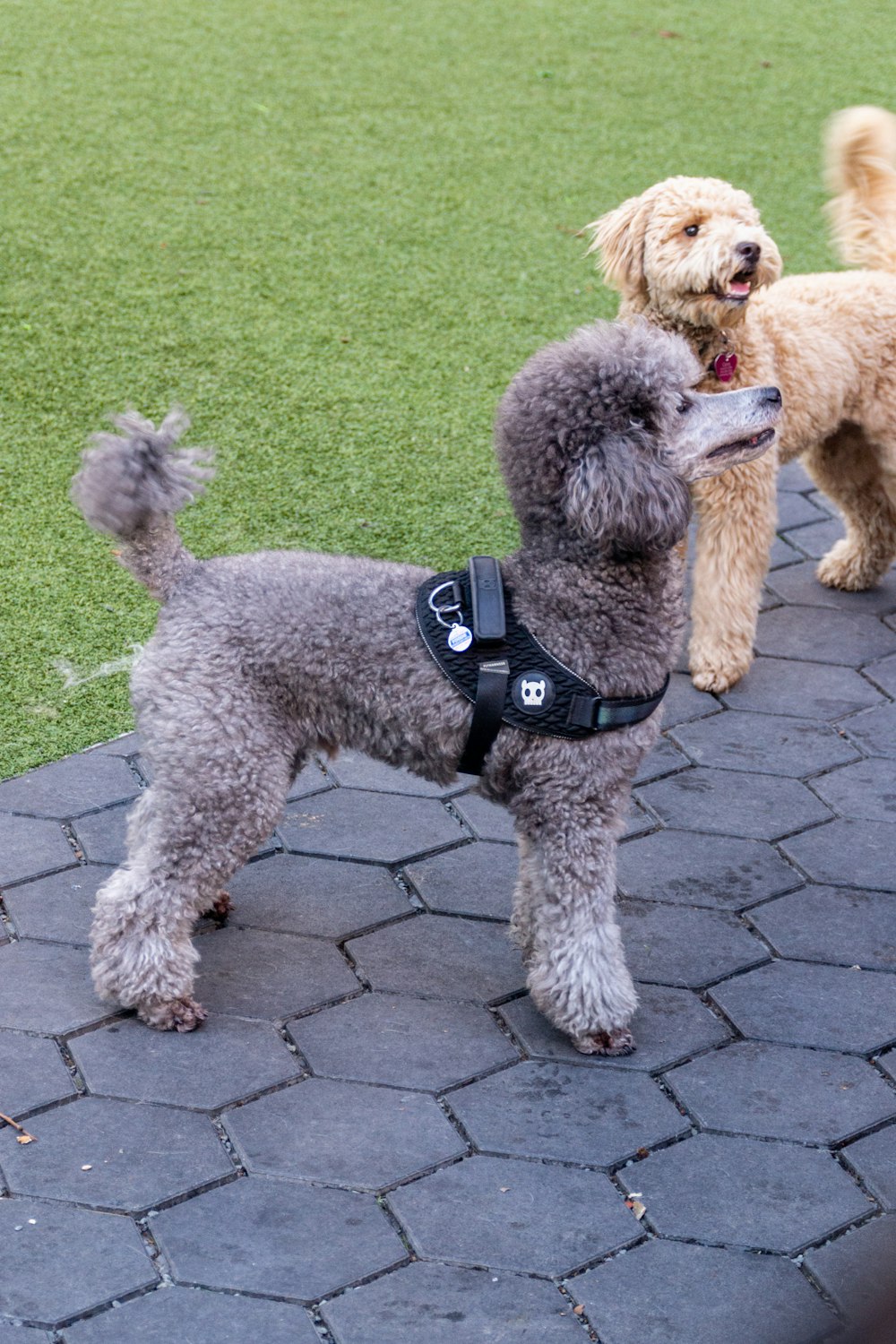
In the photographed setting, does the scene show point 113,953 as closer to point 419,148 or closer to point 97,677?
point 97,677

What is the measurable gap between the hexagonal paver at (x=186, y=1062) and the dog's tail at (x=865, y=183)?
3.35 meters

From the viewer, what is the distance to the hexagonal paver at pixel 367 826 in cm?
366

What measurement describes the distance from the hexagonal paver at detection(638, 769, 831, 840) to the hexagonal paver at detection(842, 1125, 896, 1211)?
3.35 ft

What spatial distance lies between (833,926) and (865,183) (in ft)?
8.65

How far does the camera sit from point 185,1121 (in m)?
2.84

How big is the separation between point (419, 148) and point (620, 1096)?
6.03m

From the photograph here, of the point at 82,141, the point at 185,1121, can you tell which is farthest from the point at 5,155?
the point at 185,1121

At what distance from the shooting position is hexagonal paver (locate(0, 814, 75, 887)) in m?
3.47

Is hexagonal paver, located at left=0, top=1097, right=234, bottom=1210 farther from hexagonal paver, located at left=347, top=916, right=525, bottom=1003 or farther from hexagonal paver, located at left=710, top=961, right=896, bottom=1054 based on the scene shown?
hexagonal paver, located at left=710, top=961, right=896, bottom=1054

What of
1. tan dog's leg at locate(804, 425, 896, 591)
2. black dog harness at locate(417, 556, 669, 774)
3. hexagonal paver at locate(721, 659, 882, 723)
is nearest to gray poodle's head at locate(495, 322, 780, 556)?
black dog harness at locate(417, 556, 669, 774)

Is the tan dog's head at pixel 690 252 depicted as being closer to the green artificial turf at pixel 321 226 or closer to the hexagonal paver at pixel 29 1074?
the green artificial turf at pixel 321 226

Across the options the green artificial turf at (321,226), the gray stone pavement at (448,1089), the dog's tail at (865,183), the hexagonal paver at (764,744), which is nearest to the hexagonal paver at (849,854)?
the gray stone pavement at (448,1089)

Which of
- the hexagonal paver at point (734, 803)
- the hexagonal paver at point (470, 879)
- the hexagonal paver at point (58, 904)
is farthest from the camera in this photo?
the hexagonal paver at point (734, 803)

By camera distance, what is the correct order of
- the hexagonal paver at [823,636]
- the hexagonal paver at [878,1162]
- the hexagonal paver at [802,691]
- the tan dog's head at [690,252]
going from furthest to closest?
1. the hexagonal paver at [823,636]
2. the hexagonal paver at [802,691]
3. the tan dog's head at [690,252]
4. the hexagonal paver at [878,1162]
